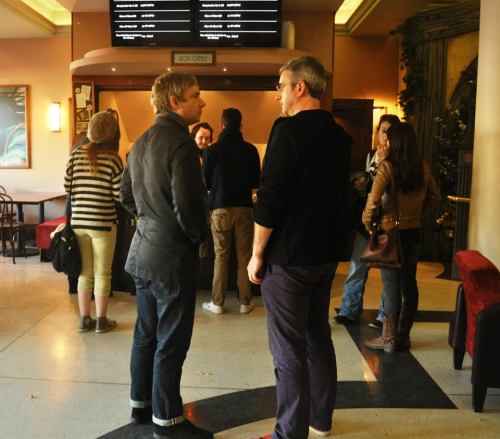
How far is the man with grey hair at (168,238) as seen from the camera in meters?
2.34

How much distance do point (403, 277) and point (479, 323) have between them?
2.83 feet

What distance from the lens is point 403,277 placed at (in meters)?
3.60

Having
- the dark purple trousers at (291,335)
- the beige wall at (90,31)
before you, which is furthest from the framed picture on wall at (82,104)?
the dark purple trousers at (291,335)

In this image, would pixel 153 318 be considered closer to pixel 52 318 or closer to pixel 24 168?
pixel 52 318

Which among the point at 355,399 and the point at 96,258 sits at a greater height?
the point at 96,258

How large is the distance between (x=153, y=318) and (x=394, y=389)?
148 centimetres

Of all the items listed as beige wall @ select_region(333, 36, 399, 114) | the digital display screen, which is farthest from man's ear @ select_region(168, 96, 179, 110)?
beige wall @ select_region(333, 36, 399, 114)

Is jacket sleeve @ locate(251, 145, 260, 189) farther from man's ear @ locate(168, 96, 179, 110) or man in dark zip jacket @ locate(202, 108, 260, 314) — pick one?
man's ear @ locate(168, 96, 179, 110)

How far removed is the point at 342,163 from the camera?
7.35ft

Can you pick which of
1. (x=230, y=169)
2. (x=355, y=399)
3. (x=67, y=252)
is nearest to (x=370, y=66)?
(x=230, y=169)

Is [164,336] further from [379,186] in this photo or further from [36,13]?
[36,13]

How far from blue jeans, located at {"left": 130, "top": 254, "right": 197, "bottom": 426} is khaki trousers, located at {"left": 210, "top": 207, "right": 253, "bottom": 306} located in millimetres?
1959

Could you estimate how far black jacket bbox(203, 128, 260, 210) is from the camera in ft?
14.3

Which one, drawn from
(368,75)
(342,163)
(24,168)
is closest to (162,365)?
(342,163)
